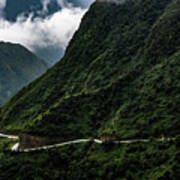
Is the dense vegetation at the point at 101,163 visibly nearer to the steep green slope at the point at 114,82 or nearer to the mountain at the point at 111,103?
the mountain at the point at 111,103

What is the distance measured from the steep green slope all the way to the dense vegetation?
7.71 metres

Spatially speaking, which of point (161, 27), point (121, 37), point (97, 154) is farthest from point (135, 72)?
point (97, 154)

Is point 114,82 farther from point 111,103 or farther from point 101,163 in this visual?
point 101,163

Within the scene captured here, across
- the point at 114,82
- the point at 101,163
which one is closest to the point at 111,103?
the point at 114,82

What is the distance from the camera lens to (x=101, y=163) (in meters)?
65.0

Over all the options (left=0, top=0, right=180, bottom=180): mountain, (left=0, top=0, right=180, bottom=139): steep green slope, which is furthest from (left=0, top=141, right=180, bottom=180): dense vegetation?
(left=0, top=0, right=180, bottom=139): steep green slope

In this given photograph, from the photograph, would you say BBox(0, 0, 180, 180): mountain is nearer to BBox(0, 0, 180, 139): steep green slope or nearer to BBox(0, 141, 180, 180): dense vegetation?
BBox(0, 141, 180, 180): dense vegetation

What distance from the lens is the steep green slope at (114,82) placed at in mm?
80250

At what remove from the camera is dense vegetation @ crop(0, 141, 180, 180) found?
178 feet

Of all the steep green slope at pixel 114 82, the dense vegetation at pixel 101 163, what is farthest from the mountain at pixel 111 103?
the steep green slope at pixel 114 82

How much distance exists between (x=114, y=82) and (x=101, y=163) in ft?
145

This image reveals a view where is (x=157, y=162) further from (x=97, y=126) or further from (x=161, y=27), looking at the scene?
(x=161, y=27)

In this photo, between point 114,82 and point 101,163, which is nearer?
point 101,163

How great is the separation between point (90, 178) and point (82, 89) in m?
56.8
